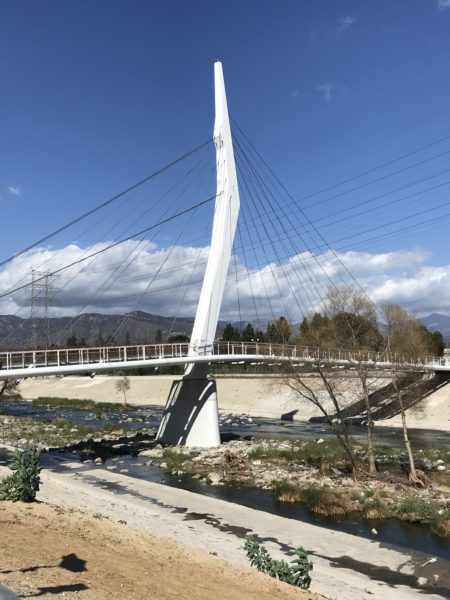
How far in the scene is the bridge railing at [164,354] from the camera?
27.8m

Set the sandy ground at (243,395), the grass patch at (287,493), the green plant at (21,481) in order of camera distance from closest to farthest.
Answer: the green plant at (21,481)
the grass patch at (287,493)
the sandy ground at (243,395)

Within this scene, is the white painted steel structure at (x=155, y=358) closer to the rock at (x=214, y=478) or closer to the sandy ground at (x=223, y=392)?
the rock at (x=214, y=478)

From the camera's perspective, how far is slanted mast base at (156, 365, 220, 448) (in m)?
36.4

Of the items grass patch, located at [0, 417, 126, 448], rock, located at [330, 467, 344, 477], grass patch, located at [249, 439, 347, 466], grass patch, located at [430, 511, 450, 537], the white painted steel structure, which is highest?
the white painted steel structure

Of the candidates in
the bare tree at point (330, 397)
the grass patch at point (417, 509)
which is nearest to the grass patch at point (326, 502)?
the grass patch at point (417, 509)

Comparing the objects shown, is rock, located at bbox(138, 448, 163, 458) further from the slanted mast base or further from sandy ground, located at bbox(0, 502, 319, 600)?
sandy ground, located at bbox(0, 502, 319, 600)

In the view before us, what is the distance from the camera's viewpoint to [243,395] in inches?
2692

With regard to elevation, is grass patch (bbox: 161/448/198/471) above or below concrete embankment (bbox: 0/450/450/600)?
below

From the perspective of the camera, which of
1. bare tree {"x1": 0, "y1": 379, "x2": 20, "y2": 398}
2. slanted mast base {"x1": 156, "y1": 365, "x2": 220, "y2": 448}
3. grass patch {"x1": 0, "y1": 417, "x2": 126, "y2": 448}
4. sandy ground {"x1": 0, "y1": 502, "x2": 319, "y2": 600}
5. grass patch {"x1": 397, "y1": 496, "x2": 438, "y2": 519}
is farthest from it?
bare tree {"x1": 0, "y1": 379, "x2": 20, "y2": 398}

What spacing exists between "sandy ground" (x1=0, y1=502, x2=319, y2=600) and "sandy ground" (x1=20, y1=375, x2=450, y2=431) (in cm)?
2953

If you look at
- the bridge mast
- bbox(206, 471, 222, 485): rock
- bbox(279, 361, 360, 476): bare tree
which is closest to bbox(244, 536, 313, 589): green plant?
bbox(279, 361, 360, 476): bare tree

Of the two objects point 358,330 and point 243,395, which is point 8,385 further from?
point 358,330

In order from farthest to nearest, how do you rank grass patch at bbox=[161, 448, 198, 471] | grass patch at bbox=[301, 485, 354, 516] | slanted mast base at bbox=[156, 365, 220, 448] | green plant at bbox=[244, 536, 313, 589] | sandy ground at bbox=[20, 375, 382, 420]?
sandy ground at bbox=[20, 375, 382, 420] → slanted mast base at bbox=[156, 365, 220, 448] → grass patch at bbox=[161, 448, 198, 471] → grass patch at bbox=[301, 485, 354, 516] → green plant at bbox=[244, 536, 313, 589]

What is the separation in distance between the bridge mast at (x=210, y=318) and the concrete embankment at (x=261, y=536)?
1218 cm
